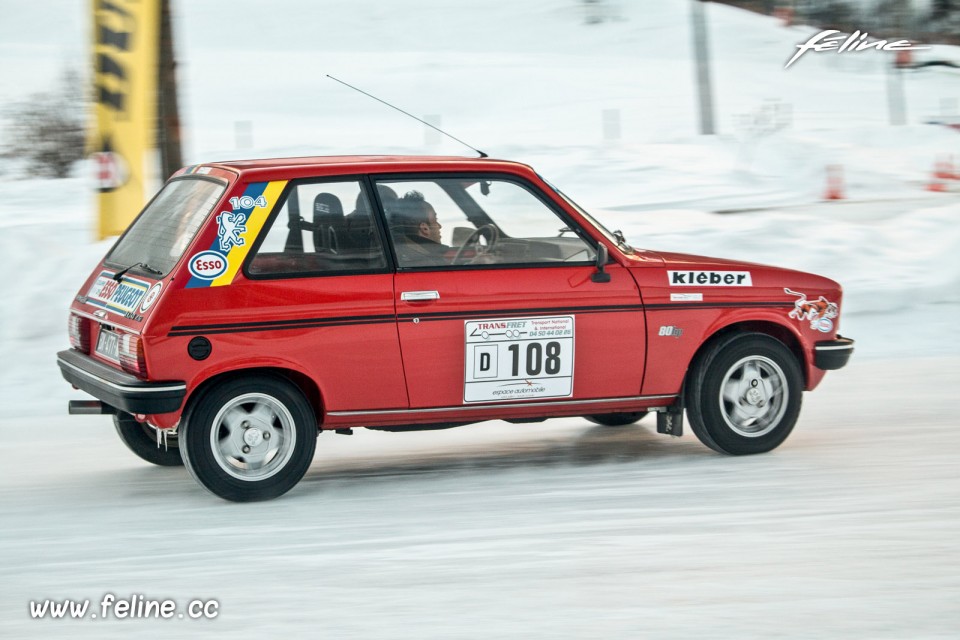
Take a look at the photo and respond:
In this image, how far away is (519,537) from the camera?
5531 millimetres

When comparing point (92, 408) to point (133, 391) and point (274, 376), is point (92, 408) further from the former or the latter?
point (274, 376)

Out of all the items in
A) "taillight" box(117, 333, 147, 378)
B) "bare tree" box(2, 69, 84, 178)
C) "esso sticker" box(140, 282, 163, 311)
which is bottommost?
"taillight" box(117, 333, 147, 378)

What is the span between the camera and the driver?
625 cm

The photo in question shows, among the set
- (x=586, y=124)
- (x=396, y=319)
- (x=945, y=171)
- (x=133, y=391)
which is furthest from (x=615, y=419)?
(x=586, y=124)

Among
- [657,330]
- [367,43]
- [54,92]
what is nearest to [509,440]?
[657,330]

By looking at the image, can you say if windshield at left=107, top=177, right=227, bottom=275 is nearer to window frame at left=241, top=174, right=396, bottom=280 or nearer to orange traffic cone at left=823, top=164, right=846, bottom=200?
window frame at left=241, top=174, right=396, bottom=280

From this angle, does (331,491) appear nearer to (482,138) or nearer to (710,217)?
(710,217)

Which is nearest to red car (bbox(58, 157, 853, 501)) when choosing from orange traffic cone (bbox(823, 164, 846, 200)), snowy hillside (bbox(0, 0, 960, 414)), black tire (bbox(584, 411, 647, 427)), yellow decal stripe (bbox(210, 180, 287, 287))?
yellow decal stripe (bbox(210, 180, 287, 287))

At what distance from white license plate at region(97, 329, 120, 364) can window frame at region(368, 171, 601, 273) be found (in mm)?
1373

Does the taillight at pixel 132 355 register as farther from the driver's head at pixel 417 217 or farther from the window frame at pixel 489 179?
the driver's head at pixel 417 217

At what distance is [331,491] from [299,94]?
115 feet

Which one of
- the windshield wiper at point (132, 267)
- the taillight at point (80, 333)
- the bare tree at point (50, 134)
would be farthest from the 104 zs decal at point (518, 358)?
the bare tree at point (50, 134)

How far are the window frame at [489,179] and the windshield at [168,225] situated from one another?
30.6 inches

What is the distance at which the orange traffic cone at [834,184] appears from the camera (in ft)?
56.4
